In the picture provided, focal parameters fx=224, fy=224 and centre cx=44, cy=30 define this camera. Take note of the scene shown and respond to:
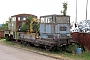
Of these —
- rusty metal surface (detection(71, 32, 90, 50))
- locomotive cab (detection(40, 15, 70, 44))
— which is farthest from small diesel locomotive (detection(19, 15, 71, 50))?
rusty metal surface (detection(71, 32, 90, 50))

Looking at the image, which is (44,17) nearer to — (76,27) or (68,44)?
(68,44)

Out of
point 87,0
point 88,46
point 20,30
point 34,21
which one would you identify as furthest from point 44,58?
point 87,0

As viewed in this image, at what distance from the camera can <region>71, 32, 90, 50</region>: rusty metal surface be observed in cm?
1680

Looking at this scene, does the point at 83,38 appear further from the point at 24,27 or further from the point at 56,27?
the point at 24,27

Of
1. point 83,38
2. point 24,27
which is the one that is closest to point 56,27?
point 83,38

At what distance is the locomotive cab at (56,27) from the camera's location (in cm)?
1745

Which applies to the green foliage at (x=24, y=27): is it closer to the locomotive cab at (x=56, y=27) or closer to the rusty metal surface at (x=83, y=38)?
the locomotive cab at (x=56, y=27)

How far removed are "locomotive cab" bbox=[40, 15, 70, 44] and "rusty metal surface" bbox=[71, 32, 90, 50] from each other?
91cm

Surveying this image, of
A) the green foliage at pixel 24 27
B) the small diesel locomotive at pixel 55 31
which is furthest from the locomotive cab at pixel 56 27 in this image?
the green foliage at pixel 24 27

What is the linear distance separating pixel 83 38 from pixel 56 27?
2.27 meters

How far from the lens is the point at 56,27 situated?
1748 cm

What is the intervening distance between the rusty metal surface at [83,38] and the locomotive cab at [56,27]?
908mm

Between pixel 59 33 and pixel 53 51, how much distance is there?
1.49 metres

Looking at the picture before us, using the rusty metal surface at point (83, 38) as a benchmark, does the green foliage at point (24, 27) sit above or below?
above
